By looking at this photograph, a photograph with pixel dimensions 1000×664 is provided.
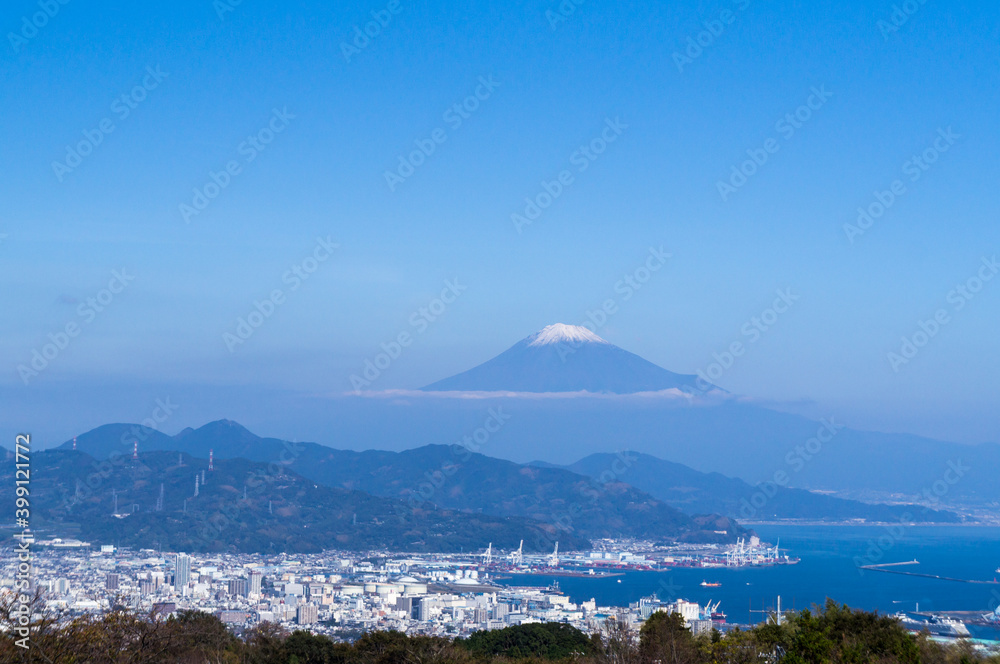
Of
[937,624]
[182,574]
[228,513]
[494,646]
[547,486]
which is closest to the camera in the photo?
[494,646]

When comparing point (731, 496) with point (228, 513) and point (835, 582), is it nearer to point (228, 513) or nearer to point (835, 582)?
point (228, 513)

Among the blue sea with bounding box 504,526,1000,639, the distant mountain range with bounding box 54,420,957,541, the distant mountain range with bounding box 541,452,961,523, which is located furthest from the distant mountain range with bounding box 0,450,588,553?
the distant mountain range with bounding box 541,452,961,523

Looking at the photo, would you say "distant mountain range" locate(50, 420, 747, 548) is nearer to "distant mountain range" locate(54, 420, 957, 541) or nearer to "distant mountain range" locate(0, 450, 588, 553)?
"distant mountain range" locate(54, 420, 957, 541)

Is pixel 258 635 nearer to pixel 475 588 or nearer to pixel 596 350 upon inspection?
pixel 475 588

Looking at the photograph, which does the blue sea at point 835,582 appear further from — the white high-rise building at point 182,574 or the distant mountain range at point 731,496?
the distant mountain range at point 731,496

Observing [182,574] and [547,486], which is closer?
[182,574]

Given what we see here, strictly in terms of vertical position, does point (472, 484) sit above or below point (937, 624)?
above

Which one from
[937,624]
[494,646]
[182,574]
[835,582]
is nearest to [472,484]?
[835,582]

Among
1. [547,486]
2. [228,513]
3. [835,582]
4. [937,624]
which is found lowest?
[937,624]
